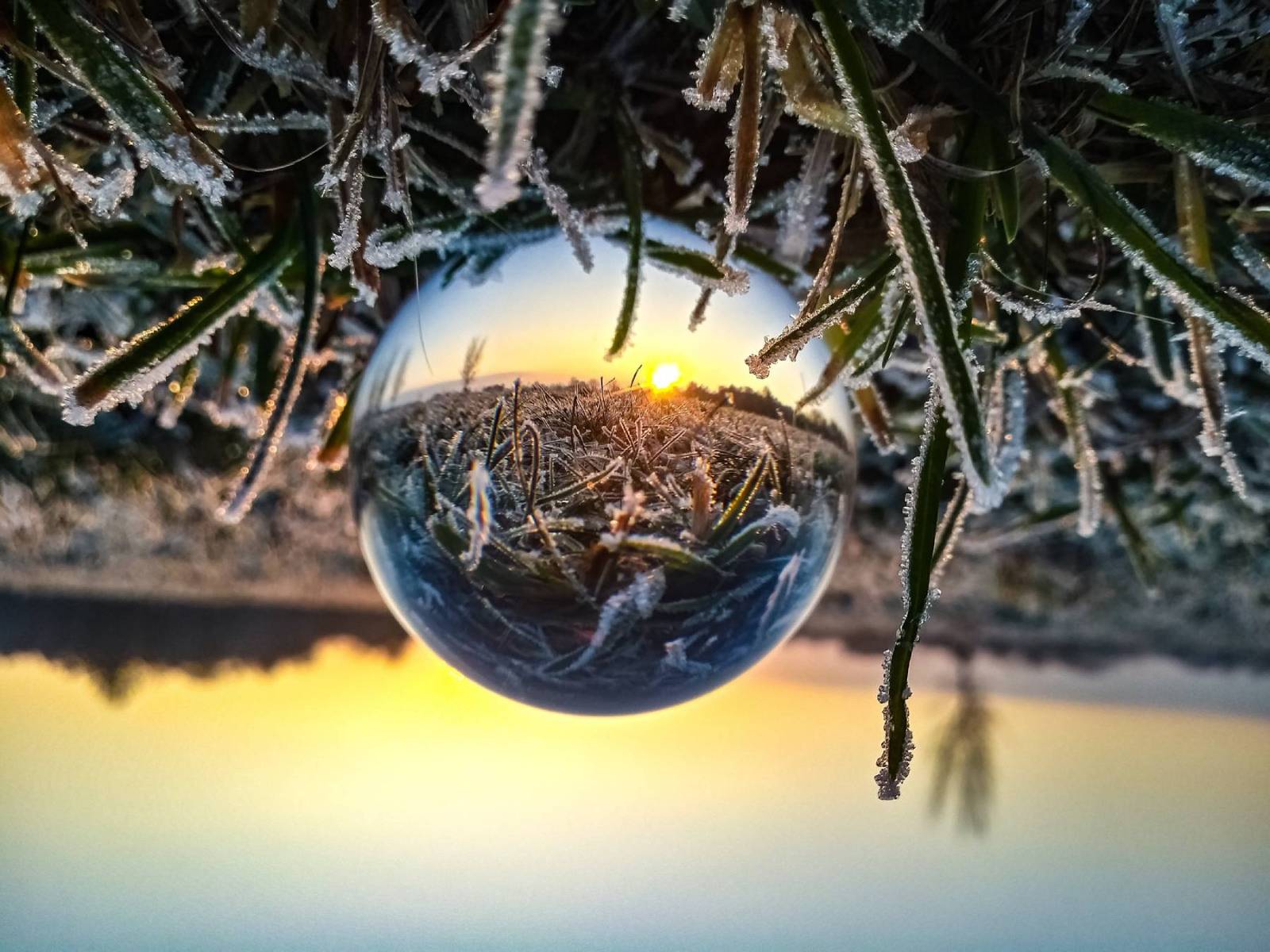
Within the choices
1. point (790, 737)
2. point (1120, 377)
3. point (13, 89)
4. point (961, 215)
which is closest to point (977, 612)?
point (790, 737)

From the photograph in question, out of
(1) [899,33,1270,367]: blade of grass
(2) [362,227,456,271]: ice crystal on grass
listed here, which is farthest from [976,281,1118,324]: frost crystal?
(2) [362,227,456,271]: ice crystal on grass

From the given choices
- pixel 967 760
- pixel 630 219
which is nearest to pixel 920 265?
pixel 630 219

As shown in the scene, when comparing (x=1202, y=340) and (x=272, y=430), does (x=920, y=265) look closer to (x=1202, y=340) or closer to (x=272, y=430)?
(x=1202, y=340)

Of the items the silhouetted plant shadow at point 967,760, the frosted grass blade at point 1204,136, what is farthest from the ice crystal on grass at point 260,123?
the silhouetted plant shadow at point 967,760

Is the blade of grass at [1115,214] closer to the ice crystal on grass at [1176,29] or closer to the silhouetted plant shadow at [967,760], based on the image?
the ice crystal on grass at [1176,29]

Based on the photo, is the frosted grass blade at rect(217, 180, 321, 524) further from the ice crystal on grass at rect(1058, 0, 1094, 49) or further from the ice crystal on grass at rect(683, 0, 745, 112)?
the ice crystal on grass at rect(1058, 0, 1094, 49)

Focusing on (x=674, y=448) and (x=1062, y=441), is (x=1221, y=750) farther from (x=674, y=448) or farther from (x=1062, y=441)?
(x=674, y=448)
